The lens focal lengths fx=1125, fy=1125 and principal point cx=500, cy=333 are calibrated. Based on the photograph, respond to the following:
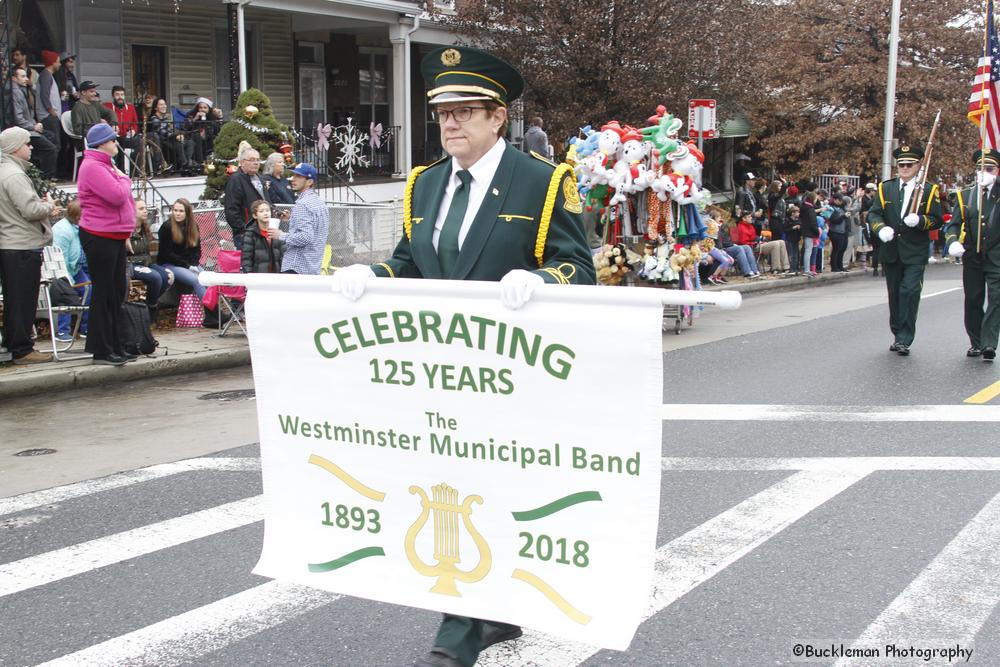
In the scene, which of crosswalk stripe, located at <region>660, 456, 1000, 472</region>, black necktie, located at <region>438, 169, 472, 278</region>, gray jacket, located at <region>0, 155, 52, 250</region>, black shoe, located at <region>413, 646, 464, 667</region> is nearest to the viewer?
black shoe, located at <region>413, 646, 464, 667</region>

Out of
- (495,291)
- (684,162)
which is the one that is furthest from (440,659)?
(684,162)

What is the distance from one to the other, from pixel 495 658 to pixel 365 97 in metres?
23.2

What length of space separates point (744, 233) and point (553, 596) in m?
19.1

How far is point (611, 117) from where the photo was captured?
70.3ft

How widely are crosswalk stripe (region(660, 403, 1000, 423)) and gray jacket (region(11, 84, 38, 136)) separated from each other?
10460mm

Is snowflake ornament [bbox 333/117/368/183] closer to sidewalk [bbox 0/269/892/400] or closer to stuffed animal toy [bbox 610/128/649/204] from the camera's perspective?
stuffed animal toy [bbox 610/128/649/204]

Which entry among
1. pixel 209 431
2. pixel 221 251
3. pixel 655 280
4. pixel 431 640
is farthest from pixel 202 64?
pixel 431 640

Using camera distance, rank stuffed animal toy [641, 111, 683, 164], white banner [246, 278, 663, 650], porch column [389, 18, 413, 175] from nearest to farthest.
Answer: white banner [246, 278, 663, 650]
stuffed animal toy [641, 111, 683, 164]
porch column [389, 18, 413, 175]

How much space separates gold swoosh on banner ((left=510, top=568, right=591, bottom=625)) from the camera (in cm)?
346

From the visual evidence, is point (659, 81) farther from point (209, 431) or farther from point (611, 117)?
point (209, 431)

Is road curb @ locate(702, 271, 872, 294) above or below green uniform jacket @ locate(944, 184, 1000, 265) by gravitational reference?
below

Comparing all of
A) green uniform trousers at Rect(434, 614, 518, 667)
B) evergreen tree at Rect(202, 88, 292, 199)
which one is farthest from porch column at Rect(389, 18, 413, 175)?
green uniform trousers at Rect(434, 614, 518, 667)

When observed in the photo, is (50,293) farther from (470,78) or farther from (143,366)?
(470,78)

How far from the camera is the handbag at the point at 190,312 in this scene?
12953 mm
